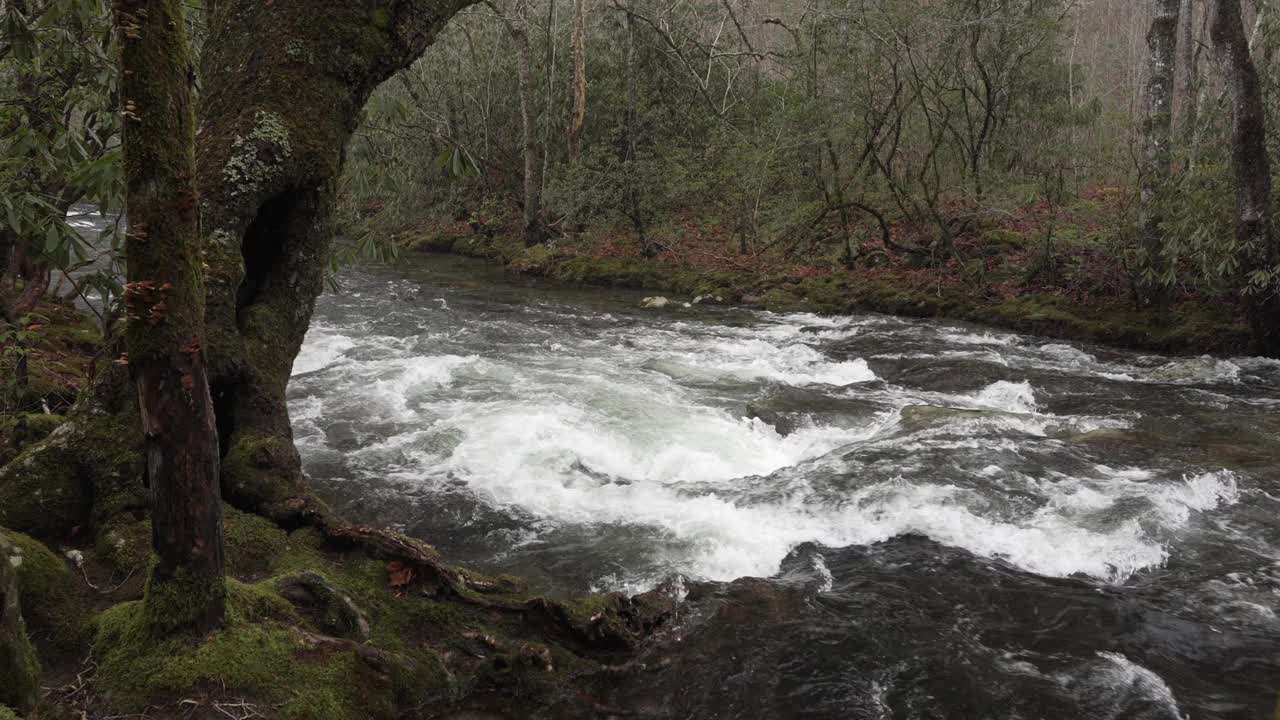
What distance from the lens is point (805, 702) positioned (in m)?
4.45

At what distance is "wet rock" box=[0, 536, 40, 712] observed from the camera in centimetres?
240

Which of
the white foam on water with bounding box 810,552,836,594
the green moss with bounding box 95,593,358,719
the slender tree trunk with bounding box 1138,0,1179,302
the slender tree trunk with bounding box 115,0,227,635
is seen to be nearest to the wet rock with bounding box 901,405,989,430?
the white foam on water with bounding box 810,552,836,594

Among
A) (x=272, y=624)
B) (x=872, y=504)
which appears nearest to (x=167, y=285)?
(x=272, y=624)

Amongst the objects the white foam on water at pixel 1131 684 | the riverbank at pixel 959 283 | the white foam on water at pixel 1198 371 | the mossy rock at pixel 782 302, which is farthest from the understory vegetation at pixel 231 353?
the mossy rock at pixel 782 302

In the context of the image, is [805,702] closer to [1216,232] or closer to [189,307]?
[189,307]

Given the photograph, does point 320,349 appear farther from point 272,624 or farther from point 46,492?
point 272,624

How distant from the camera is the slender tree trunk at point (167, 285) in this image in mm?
2580

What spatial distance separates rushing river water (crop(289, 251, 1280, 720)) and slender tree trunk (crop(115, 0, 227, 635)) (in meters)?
2.33

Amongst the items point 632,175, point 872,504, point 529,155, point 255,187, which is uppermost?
point 529,155

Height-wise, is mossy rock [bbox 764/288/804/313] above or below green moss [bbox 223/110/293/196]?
below

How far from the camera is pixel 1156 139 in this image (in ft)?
45.0

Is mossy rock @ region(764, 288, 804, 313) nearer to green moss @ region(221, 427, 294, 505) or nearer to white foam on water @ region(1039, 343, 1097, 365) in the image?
white foam on water @ region(1039, 343, 1097, 365)

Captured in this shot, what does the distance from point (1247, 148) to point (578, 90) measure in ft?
62.2

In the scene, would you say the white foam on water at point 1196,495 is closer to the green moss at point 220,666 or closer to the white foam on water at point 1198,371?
the white foam on water at point 1198,371
